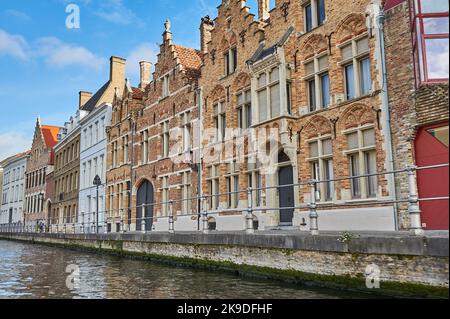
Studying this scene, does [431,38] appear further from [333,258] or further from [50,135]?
[50,135]

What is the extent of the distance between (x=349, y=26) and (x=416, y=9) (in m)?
3.40

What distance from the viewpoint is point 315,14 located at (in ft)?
47.2

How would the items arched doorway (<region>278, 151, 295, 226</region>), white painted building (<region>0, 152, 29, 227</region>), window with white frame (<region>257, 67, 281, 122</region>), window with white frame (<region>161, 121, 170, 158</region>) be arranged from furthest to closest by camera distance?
white painted building (<region>0, 152, 29, 227</region>), window with white frame (<region>161, 121, 170, 158</region>), window with white frame (<region>257, 67, 281, 122</region>), arched doorway (<region>278, 151, 295, 226</region>)

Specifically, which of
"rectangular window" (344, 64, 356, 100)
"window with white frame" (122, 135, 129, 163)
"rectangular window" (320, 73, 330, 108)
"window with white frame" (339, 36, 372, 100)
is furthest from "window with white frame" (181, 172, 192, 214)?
"window with white frame" (339, 36, 372, 100)

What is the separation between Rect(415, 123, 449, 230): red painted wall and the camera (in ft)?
33.8

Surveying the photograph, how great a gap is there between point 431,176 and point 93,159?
26.1 meters

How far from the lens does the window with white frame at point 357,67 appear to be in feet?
41.6

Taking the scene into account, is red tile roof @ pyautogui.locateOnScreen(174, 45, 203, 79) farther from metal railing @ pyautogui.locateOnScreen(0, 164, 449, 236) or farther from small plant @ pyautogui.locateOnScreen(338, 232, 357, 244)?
small plant @ pyautogui.locateOnScreen(338, 232, 357, 244)

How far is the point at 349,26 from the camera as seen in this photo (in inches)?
514

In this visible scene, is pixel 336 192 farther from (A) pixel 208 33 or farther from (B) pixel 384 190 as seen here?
(A) pixel 208 33

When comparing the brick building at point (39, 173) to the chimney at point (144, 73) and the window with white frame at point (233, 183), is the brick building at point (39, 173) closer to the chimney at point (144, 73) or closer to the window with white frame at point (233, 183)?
the chimney at point (144, 73)

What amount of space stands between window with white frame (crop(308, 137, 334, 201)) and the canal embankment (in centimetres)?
419

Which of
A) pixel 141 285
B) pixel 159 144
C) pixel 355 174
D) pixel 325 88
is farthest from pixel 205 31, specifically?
pixel 141 285

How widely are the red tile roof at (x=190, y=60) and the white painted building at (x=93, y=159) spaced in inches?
334
